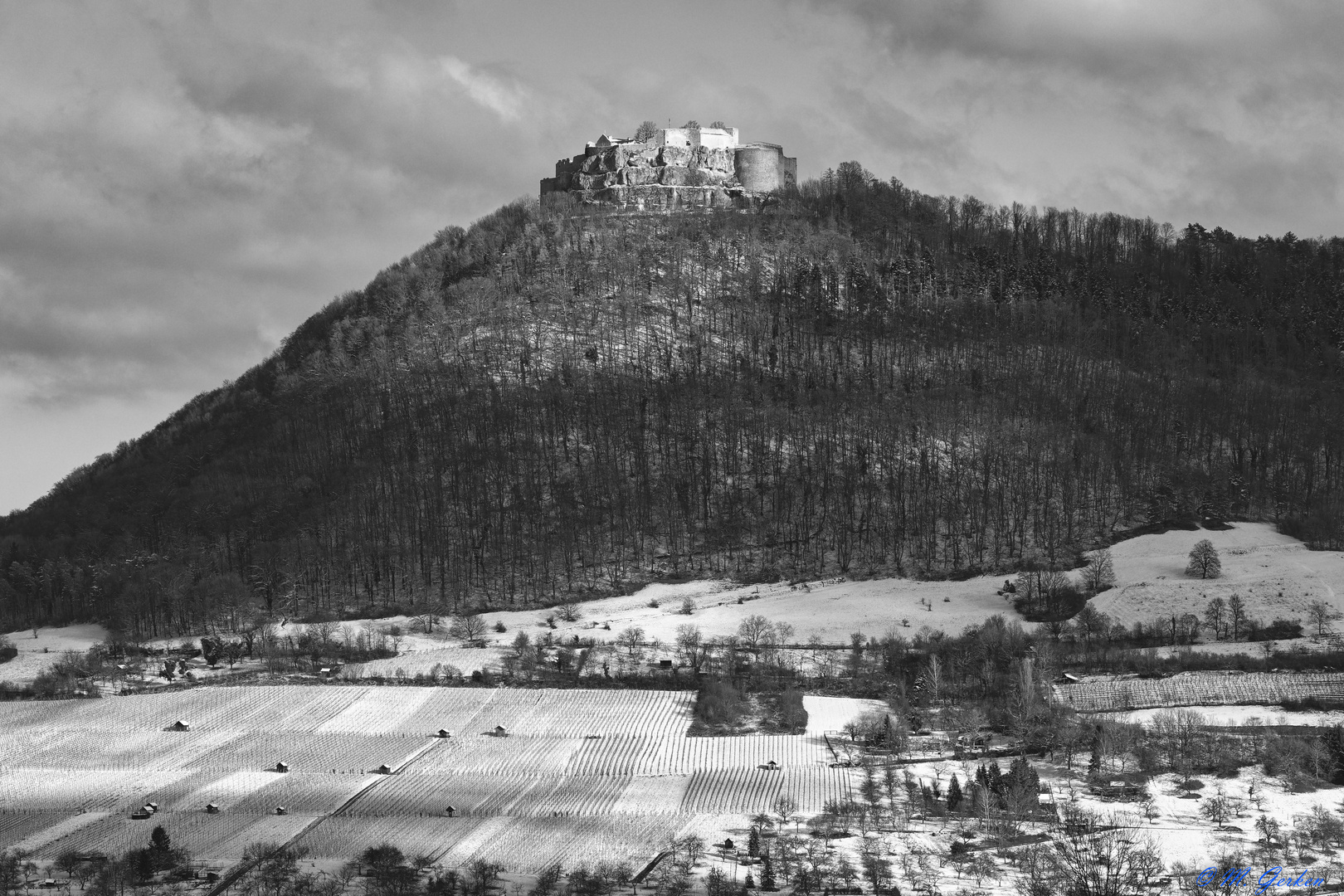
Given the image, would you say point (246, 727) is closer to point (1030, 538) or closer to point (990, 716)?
point (990, 716)

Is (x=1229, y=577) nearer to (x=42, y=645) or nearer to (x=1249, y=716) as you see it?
(x=1249, y=716)

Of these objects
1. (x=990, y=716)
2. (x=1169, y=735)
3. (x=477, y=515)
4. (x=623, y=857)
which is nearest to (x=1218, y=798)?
(x=1169, y=735)

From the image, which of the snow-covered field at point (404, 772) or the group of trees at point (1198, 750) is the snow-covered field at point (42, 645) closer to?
the snow-covered field at point (404, 772)

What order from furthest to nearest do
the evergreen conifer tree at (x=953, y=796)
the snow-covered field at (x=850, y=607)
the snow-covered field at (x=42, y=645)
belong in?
the snow-covered field at (x=850, y=607), the snow-covered field at (x=42, y=645), the evergreen conifer tree at (x=953, y=796)

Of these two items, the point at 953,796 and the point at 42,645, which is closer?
the point at 953,796

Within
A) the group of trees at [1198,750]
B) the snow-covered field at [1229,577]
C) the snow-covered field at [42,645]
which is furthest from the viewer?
the snow-covered field at [1229,577]

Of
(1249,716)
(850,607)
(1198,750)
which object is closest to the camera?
(1198,750)

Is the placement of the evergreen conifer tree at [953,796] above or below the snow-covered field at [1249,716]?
below

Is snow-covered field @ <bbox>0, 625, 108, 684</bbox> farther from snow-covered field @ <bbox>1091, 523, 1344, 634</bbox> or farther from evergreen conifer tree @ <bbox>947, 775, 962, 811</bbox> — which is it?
snow-covered field @ <bbox>1091, 523, 1344, 634</bbox>

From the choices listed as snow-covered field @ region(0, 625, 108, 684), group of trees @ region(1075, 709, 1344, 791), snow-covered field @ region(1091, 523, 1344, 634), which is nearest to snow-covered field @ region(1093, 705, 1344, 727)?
group of trees @ region(1075, 709, 1344, 791)

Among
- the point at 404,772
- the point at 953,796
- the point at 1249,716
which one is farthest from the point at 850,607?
the point at 953,796

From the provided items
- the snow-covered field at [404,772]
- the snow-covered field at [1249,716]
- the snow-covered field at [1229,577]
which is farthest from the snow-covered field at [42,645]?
the snow-covered field at [1229,577]
